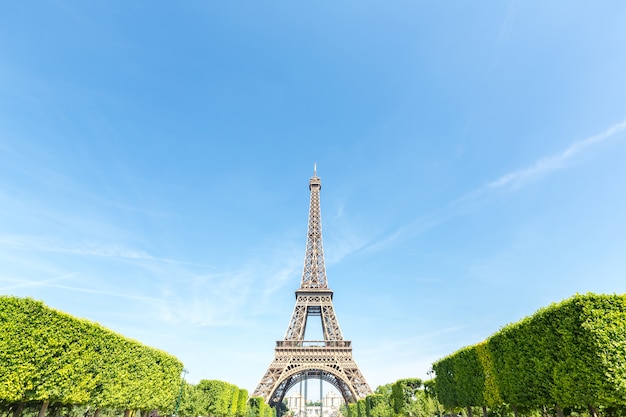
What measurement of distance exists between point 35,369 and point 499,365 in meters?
20.7

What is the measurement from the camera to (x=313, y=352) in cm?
3800

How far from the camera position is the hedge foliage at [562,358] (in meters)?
10.9

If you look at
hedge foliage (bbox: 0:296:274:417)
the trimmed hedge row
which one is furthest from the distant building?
the trimmed hedge row

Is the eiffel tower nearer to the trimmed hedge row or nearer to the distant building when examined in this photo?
the trimmed hedge row

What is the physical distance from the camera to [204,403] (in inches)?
1096

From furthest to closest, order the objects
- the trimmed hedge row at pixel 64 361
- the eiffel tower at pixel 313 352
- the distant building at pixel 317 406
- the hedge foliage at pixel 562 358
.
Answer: the distant building at pixel 317 406, the eiffel tower at pixel 313 352, the trimmed hedge row at pixel 64 361, the hedge foliage at pixel 562 358

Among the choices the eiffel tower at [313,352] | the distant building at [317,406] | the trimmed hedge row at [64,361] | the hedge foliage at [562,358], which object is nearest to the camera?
the hedge foliage at [562,358]

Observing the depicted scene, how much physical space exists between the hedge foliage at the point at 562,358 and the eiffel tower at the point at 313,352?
68.8 feet

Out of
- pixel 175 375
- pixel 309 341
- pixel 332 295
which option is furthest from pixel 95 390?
pixel 332 295

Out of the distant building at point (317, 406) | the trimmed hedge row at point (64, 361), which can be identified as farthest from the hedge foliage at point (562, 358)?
the distant building at point (317, 406)

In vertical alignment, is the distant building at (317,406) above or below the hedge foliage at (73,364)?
below

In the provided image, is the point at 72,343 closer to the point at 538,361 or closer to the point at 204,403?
the point at 204,403

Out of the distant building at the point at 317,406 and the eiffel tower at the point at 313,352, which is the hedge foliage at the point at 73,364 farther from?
the distant building at the point at 317,406

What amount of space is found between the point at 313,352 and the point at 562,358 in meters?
29.5
